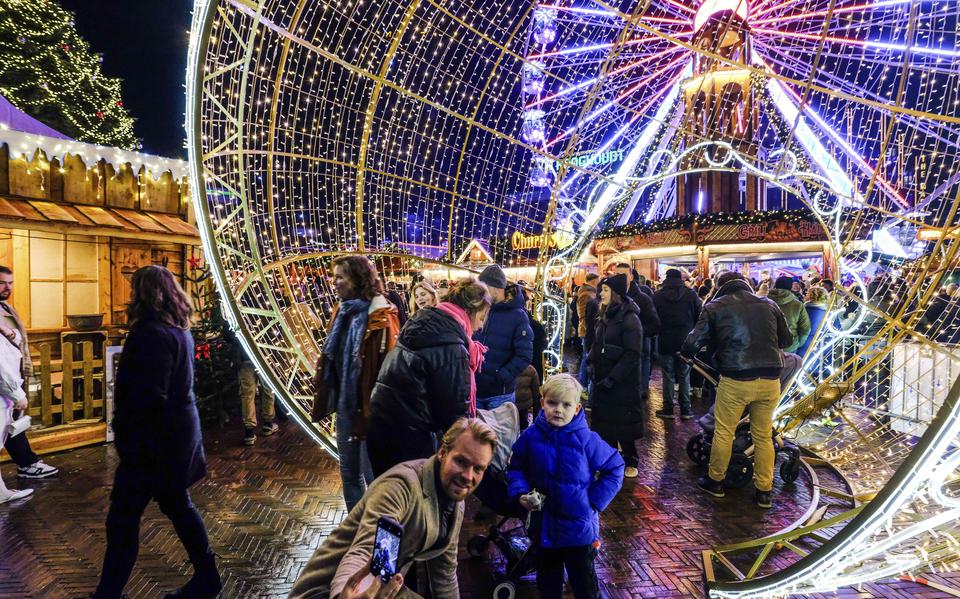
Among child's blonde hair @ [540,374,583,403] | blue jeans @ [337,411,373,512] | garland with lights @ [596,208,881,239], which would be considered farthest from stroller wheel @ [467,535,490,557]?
garland with lights @ [596,208,881,239]

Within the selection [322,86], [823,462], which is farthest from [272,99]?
[823,462]

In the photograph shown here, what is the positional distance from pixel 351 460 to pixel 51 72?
52.6ft

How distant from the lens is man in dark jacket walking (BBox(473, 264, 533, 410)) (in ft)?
Answer: 13.1

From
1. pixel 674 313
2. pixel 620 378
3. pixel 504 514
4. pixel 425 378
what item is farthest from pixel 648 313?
pixel 425 378

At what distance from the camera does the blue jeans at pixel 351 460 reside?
3.09 metres

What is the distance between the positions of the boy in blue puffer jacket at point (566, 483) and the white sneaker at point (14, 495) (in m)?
4.02

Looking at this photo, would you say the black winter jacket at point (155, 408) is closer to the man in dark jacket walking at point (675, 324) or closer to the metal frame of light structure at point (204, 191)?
the metal frame of light structure at point (204, 191)

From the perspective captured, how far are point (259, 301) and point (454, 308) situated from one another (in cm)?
189

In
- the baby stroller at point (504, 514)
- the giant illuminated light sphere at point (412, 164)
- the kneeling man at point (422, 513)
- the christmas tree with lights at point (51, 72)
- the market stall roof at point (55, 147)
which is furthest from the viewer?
the christmas tree with lights at point (51, 72)

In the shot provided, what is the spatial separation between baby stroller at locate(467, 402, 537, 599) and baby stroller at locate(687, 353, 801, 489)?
6.91ft

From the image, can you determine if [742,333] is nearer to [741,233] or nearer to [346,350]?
[346,350]

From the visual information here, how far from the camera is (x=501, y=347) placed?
4.07 metres

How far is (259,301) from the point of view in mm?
3805

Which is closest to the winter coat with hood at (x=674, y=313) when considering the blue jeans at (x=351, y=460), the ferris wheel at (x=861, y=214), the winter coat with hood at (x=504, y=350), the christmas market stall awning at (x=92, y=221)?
the ferris wheel at (x=861, y=214)
